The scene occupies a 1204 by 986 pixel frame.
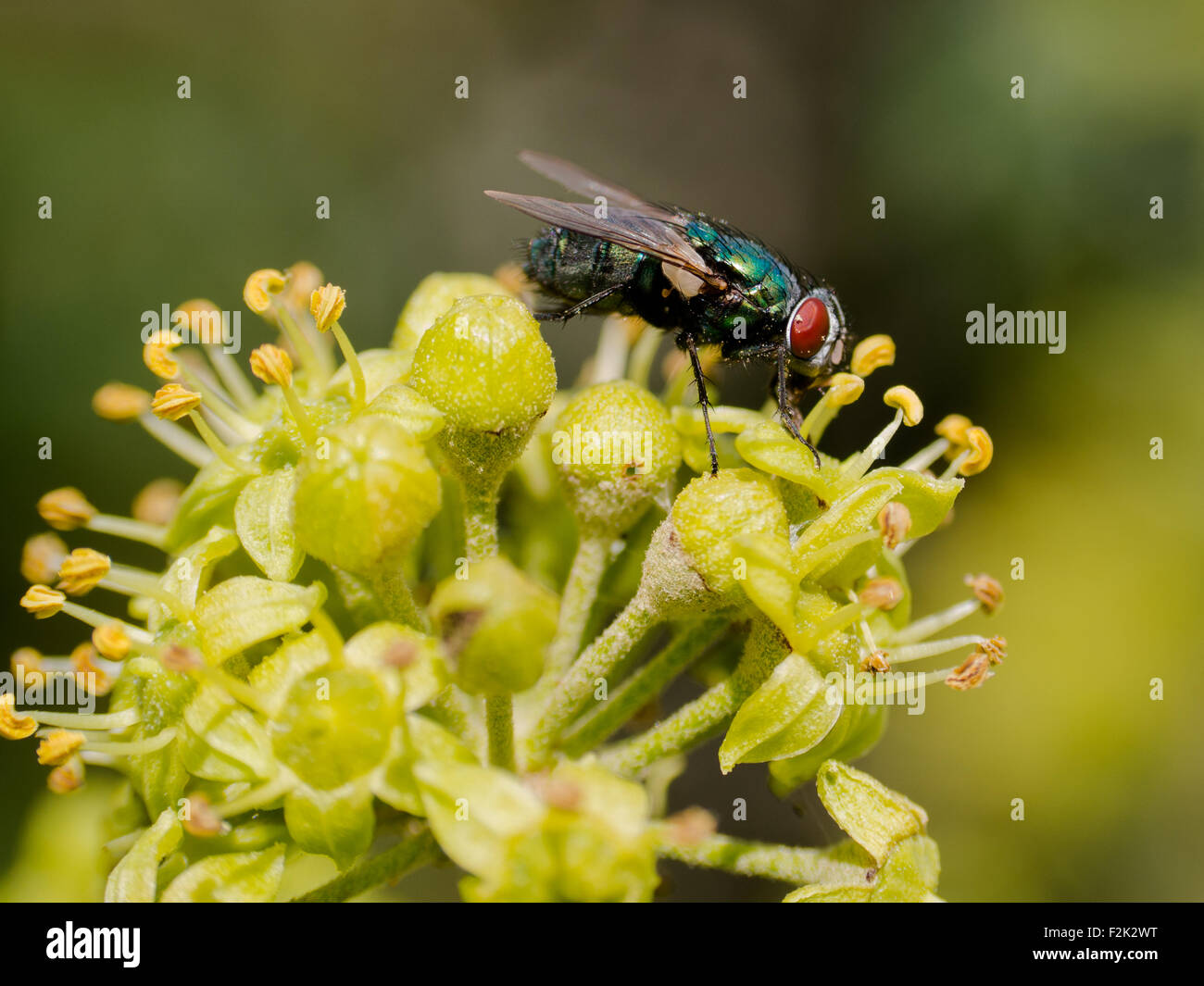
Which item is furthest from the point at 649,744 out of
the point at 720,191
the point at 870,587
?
the point at 720,191

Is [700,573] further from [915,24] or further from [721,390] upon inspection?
[915,24]

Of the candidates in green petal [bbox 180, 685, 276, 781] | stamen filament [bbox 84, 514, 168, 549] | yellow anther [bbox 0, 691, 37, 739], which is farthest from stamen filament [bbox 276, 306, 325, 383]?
yellow anther [bbox 0, 691, 37, 739]

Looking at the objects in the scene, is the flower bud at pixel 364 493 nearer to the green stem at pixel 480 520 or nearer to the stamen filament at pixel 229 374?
the green stem at pixel 480 520

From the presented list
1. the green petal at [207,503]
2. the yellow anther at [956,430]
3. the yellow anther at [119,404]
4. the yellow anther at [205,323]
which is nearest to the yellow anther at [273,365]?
the green petal at [207,503]

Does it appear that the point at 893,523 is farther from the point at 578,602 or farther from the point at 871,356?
the point at 578,602

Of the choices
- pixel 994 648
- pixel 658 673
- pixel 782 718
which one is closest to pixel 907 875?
pixel 782 718
